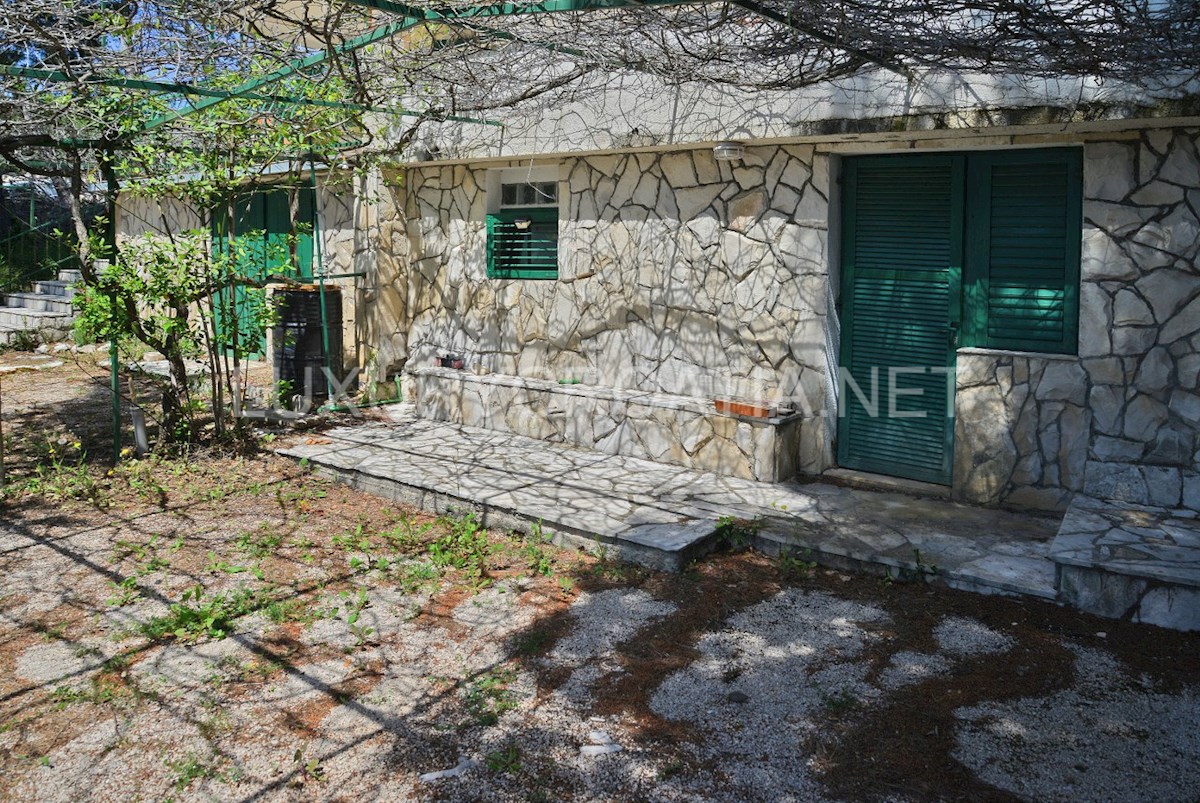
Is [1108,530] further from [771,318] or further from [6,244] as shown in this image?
[6,244]

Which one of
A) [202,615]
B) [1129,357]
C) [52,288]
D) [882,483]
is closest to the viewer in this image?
[202,615]

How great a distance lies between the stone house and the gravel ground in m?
1.71

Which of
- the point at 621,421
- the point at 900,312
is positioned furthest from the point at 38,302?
the point at 900,312

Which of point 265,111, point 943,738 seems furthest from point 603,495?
point 265,111

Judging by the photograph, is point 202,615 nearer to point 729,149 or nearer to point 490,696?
point 490,696

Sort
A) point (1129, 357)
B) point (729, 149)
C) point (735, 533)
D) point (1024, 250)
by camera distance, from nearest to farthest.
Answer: point (1129, 357)
point (735, 533)
point (1024, 250)
point (729, 149)

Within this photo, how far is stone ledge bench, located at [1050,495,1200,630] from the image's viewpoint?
502 centimetres

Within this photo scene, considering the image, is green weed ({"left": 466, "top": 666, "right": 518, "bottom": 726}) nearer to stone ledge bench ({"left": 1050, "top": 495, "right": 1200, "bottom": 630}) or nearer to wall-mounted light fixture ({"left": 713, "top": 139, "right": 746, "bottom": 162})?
stone ledge bench ({"left": 1050, "top": 495, "right": 1200, "bottom": 630})

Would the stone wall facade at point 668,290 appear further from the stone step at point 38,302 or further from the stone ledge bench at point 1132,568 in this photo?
the stone step at point 38,302

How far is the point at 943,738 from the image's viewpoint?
13.5 feet

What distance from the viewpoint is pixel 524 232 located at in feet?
31.1

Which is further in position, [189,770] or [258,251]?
[258,251]

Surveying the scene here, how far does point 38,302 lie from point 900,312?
12.5m

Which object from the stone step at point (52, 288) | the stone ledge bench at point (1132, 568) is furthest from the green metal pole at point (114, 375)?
the stone step at point (52, 288)
